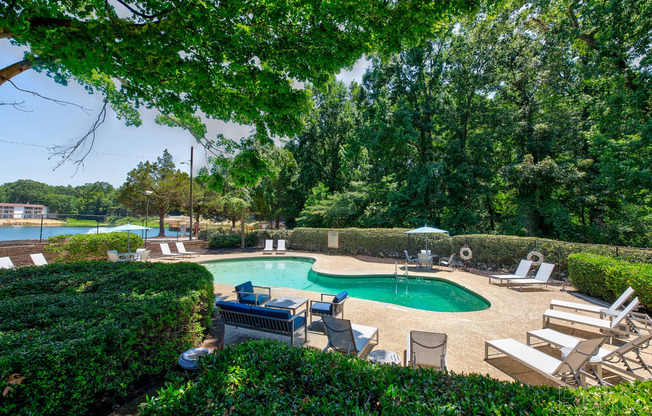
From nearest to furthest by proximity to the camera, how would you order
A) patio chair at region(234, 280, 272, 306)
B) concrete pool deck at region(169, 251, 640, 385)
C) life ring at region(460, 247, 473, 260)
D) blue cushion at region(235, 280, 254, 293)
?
concrete pool deck at region(169, 251, 640, 385)
patio chair at region(234, 280, 272, 306)
blue cushion at region(235, 280, 254, 293)
life ring at region(460, 247, 473, 260)

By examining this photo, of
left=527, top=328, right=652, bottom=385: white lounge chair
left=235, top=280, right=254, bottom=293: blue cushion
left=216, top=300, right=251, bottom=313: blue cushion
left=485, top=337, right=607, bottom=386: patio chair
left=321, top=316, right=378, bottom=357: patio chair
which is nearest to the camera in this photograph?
left=485, top=337, right=607, bottom=386: patio chair

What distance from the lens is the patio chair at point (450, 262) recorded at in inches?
493

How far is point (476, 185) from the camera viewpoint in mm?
18719

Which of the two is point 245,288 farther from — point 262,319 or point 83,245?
point 83,245

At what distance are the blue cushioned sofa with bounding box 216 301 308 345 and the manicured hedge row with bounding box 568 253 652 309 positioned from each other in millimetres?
7889

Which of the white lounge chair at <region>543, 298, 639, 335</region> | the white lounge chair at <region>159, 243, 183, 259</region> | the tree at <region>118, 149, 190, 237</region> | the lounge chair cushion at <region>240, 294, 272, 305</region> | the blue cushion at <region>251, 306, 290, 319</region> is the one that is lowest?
the white lounge chair at <region>159, 243, 183, 259</region>

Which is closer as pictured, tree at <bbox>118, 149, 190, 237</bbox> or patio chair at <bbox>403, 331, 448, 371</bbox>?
patio chair at <bbox>403, 331, 448, 371</bbox>

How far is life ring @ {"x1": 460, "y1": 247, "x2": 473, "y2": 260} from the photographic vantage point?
11.9m

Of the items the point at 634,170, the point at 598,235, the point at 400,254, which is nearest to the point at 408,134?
the point at 400,254

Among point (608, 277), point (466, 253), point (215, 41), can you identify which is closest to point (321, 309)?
point (215, 41)

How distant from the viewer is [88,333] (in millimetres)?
2910

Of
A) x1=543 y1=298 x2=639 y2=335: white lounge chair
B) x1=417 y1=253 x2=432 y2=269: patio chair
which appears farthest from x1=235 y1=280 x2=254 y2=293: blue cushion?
x1=417 y1=253 x2=432 y2=269: patio chair

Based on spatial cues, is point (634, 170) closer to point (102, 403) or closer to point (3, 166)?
point (102, 403)

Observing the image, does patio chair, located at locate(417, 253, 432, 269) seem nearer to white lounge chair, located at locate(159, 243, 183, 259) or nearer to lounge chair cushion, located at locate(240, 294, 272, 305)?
lounge chair cushion, located at locate(240, 294, 272, 305)
